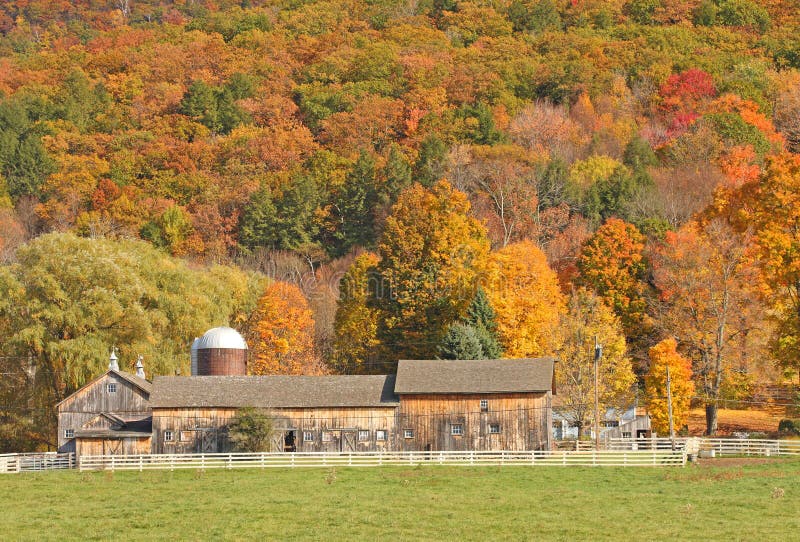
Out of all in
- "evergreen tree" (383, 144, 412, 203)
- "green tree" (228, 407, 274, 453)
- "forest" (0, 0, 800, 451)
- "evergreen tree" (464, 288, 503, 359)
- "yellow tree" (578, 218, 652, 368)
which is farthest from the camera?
"evergreen tree" (383, 144, 412, 203)

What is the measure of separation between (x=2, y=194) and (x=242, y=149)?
26748 mm

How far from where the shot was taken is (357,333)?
296 feet

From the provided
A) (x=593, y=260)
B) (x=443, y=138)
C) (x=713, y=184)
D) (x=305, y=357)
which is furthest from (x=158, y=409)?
(x=443, y=138)

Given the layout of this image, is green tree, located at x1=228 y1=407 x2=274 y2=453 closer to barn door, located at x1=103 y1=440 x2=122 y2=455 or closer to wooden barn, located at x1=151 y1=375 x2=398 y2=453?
wooden barn, located at x1=151 y1=375 x2=398 y2=453

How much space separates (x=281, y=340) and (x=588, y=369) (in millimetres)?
25113

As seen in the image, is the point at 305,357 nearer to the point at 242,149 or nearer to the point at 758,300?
the point at 758,300

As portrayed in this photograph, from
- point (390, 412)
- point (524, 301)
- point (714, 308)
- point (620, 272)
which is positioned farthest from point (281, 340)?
point (714, 308)

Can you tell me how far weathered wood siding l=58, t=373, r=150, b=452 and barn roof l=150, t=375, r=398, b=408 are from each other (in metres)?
2.52

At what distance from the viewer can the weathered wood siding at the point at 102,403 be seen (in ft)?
238

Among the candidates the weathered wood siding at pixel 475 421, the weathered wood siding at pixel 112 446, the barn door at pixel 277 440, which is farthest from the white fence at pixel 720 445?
the weathered wood siding at pixel 112 446

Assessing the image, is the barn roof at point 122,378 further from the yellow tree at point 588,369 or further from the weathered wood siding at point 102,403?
the yellow tree at point 588,369

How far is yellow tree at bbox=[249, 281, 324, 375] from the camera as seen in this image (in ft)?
302

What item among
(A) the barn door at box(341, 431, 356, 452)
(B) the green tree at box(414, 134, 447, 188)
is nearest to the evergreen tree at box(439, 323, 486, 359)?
(A) the barn door at box(341, 431, 356, 452)

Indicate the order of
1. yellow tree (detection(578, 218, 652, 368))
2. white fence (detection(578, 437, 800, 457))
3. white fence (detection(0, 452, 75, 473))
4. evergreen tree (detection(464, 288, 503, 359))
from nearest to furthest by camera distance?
1. white fence (detection(578, 437, 800, 457))
2. white fence (detection(0, 452, 75, 473))
3. evergreen tree (detection(464, 288, 503, 359))
4. yellow tree (detection(578, 218, 652, 368))
